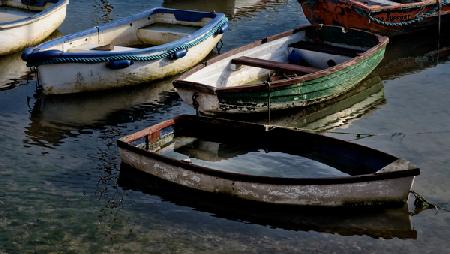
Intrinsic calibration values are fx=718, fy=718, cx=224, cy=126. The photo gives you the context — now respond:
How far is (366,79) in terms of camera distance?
18.4 metres

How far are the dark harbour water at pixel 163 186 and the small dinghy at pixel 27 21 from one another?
2.39ft

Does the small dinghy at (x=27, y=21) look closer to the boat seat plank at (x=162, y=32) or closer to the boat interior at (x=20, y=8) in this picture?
the boat interior at (x=20, y=8)

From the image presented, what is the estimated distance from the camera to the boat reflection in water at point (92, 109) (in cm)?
1516

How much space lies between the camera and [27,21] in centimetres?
1955

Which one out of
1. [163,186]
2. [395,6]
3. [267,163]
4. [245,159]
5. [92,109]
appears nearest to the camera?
[163,186]

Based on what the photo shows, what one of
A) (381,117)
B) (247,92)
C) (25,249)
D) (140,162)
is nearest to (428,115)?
(381,117)

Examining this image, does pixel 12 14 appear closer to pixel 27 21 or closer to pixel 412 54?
pixel 27 21

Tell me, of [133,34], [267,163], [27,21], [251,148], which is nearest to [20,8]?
[27,21]

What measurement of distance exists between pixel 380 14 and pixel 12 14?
35.8ft

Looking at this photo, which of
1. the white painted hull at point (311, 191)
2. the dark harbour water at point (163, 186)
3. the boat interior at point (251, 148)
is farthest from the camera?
the boat interior at point (251, 148)

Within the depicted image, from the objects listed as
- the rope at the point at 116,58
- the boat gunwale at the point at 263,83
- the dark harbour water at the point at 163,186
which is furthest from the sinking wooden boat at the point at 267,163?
the rope at the point at 116,58

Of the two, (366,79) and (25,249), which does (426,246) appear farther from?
(366,79)

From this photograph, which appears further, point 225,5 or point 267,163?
point 225,5

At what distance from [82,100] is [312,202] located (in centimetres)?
721
